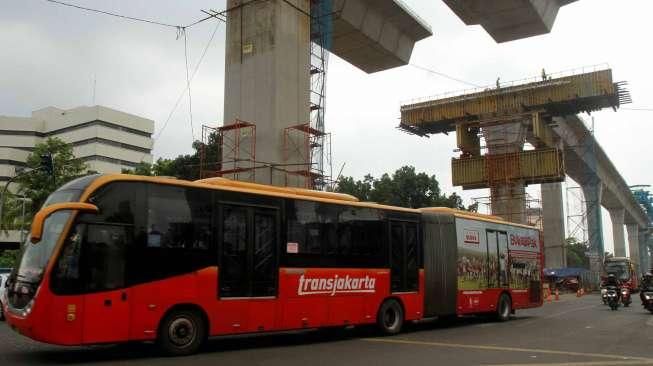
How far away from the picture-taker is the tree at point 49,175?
1435 inches

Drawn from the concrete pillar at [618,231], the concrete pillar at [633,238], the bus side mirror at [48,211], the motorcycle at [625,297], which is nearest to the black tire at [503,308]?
the motorcycle at [625,297]

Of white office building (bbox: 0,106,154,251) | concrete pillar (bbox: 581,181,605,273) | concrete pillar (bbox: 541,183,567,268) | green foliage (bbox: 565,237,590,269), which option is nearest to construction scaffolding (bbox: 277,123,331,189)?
concrete pillar (bbox: 541,183,567,268)

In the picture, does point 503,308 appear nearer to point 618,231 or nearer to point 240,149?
point 240,149

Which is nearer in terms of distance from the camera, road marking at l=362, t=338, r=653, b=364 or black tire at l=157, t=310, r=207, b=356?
black tire at l=157, t=310, r=207, b=356

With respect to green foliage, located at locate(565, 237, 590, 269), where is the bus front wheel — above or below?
below

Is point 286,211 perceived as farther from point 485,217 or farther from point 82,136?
point 82,136

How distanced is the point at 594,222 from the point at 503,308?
52.5 meters

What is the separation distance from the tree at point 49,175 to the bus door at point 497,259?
86.8ft

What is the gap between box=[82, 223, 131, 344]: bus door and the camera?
9.68 metres

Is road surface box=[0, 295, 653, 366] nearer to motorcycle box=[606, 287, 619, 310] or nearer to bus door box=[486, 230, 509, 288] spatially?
bus door box=[486, 230, 509, 288]

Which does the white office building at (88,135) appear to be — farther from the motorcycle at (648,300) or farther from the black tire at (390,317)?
the black tire at (390,317)

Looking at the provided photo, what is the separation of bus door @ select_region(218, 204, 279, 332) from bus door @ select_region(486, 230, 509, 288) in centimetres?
925

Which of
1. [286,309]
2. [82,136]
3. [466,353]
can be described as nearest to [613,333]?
[466,353]

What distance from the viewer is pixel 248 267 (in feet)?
39.0
